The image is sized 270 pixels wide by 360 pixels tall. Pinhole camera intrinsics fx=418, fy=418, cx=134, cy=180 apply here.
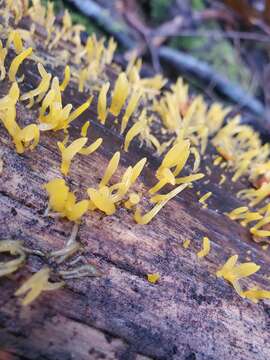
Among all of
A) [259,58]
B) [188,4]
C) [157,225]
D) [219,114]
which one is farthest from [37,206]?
[259,58]

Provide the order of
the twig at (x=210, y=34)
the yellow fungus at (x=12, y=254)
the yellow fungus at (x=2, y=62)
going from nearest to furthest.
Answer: the yellow fungus at (x=12, y=254)
the yellow fungus at (x=2, y=62)
the twig at (x=210, y=34)

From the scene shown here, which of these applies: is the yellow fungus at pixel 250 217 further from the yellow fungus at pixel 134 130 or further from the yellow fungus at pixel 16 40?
the yellow fungus at pixel 16 40

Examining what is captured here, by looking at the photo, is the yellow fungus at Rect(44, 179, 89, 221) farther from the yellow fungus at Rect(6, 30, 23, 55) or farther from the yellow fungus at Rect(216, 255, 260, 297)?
the yellow fungus at Rect(6, 30, 23, 55)

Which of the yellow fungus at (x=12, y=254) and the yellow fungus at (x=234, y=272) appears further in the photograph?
the yellow fungus at (x=234, y=272)

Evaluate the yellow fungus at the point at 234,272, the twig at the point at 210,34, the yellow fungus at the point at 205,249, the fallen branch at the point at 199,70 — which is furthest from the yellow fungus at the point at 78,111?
the twig at the point at 210,34

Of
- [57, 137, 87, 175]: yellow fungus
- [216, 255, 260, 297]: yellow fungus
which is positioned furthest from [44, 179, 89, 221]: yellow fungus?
[216, 255, 260, 297]: yellow fungus

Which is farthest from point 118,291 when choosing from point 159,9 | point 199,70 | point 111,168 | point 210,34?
point 159,9

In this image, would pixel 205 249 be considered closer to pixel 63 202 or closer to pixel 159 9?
pixel 63 202

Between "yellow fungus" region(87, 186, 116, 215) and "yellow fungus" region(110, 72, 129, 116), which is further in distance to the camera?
"yellow fungus" region(110, 72, 129, 116)
